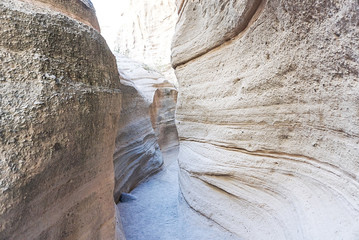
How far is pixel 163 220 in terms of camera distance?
9.54 ft

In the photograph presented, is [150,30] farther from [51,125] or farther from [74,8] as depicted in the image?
[51,125]

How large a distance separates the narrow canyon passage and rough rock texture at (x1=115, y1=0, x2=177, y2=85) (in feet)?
49.4

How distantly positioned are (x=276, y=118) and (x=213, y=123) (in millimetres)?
905

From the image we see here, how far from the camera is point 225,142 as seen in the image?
7.71ft

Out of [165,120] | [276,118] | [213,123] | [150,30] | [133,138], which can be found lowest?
[133,138]

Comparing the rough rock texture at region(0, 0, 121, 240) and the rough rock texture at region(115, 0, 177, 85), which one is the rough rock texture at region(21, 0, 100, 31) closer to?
the rough rock texture at region(0, 0, 121, 240)

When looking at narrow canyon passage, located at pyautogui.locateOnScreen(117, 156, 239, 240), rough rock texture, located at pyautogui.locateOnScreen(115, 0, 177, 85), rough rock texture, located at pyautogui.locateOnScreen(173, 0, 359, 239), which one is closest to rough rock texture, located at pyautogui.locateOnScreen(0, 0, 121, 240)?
narrow canyon passage, located at pyautogui.locateOnScreen(117, 156, 239, 240)

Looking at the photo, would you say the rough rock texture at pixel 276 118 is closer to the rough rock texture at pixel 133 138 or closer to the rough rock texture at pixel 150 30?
the rough rock texture at pixel 133 138

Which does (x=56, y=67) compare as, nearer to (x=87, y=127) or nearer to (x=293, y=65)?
(x=87, y=127)

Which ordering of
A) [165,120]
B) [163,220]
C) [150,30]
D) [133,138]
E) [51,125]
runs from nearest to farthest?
[51,125] < [163,220] < [133,138] < [165,120] < [150,30]

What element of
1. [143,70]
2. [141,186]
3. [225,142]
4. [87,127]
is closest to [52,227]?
[87,127]

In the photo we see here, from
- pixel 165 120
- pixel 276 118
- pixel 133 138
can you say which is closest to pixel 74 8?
pixel 276 118

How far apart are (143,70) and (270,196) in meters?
5.81

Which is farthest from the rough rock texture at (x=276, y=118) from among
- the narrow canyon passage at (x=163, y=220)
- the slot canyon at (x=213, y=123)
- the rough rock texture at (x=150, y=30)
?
the rough rock texture at (x=150, y=30)
